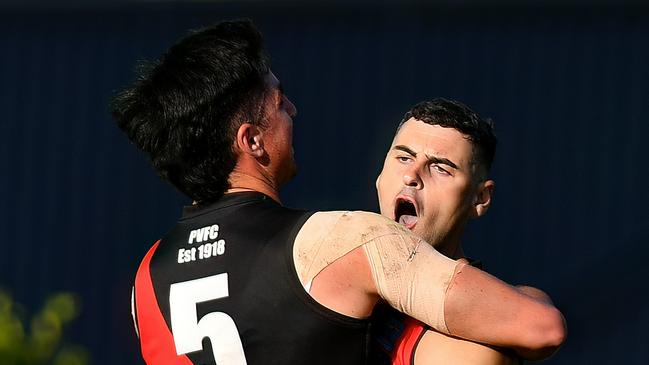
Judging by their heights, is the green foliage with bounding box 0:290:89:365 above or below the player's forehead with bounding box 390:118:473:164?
below

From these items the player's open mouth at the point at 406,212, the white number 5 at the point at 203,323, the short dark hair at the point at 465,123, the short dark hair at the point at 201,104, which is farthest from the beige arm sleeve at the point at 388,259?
the short dark hair at the point at 465,123

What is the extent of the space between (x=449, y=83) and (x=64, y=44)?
10.8ft

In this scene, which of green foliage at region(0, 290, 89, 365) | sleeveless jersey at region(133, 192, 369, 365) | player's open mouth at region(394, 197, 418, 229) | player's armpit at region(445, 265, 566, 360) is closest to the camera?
player's armpit at region(445, 265, 566, 360)

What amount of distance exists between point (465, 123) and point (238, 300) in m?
1.14

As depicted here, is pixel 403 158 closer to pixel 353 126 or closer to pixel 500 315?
pixel 500 315

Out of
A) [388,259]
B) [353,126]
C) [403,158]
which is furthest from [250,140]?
[353,126]

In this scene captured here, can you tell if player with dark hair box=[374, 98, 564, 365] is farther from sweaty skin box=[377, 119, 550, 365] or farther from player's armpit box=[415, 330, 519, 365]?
player's armpit box=[415, 330, 519, 365]

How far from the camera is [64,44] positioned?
34.4 feet

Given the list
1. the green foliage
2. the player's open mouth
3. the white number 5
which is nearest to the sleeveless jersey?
the white number 5

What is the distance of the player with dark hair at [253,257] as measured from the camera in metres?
3.18

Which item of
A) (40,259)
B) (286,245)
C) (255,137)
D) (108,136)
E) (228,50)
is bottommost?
(40,259)

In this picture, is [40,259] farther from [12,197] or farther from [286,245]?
[286,245]

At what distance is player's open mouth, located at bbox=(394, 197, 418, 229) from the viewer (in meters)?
4.00

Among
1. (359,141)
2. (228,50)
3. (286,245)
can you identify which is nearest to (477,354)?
(286,245)
